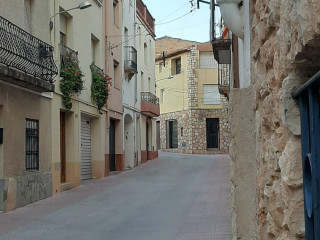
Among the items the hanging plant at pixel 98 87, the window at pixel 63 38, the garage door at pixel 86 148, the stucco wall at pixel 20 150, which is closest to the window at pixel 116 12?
the hanging plant at pixel 98 87

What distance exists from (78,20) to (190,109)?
23.1 metres

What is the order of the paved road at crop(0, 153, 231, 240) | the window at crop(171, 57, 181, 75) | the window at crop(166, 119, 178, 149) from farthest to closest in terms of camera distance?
the window at crop(166, 119, 178, 149)
the window at crop(171, 57, 181, 75)
the paved road at crop(0, 153, 231, 240)

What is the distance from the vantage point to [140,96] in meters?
28.5

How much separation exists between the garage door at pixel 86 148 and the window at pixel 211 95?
20997 mm

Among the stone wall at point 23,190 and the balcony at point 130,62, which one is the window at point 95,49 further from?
the stone wall at point 23,190

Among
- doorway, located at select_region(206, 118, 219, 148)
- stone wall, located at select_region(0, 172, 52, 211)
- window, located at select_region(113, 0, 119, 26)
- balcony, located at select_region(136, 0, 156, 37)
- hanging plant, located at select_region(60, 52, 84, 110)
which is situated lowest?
stone wall, located at select_region(0, 172, 52, 211)

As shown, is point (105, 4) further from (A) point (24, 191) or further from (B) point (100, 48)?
(A) point (24, 191)

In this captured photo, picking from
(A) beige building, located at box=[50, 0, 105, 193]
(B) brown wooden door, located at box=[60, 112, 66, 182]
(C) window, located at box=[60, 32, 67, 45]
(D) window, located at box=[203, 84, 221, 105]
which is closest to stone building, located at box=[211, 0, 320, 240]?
(A) beige building, located at box=[50, 0, 105, 193]

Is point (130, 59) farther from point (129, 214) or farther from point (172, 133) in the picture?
point (172, 133)

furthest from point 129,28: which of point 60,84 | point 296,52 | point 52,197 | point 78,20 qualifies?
point 296,52

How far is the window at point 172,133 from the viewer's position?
4109 centimetres

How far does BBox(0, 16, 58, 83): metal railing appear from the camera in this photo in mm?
10609

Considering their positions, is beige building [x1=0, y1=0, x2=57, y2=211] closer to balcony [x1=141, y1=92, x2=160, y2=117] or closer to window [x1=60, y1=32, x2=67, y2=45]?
window [x1=60, y1=32, x2=67, y2=45]

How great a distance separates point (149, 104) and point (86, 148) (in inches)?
430
